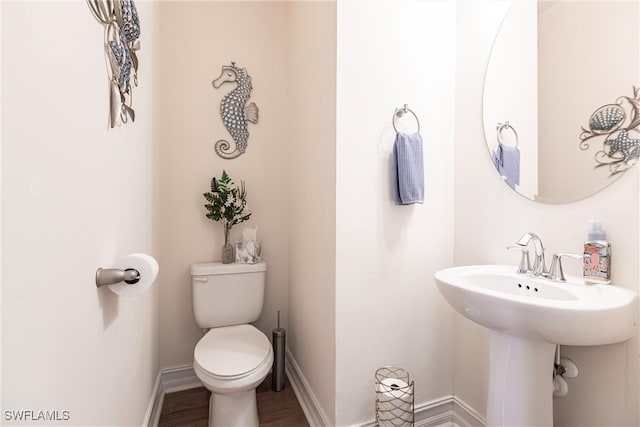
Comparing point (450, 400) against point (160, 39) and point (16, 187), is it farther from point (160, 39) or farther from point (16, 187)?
point (160, 39)

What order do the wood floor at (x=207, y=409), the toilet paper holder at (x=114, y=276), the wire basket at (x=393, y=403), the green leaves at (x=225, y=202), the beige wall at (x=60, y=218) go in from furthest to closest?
the green leaves at (x=225, y=202) → the wood floor at (x=207, y=409) → the wire basket at (x=393, y=403) → the toilet paper holder at (x=114, y=276) → the beige wall at (x=60, y=218)

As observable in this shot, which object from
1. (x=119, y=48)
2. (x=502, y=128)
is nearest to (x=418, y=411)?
(x=502, y=128)

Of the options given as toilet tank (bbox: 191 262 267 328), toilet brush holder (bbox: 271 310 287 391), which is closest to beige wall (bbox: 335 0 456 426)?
toilet brush holder (bbox: 271 310 287 391)

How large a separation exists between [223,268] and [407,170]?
3.82 ft

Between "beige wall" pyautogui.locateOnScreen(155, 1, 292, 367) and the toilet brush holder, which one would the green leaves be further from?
the toilet brush holder

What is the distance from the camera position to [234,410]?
139 cm

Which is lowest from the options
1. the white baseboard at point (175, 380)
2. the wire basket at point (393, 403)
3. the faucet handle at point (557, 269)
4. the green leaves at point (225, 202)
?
the white baseboard at point (175, 380)

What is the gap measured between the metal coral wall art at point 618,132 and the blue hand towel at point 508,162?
26cm

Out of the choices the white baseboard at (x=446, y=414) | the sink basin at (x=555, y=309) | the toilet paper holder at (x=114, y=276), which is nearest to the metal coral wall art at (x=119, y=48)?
the toilet paper holder at (x=114, y=276)

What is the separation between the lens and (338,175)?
49.8 inches

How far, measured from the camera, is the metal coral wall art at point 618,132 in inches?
36.7

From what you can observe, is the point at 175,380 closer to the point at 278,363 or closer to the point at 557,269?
the point at 278,363

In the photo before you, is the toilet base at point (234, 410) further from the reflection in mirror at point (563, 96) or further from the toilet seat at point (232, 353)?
the reflection in mirror at point (563, 96)

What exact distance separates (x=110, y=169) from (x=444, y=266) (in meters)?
1.47
